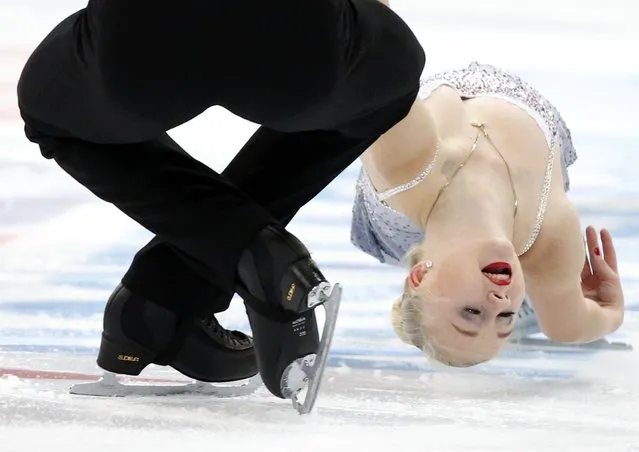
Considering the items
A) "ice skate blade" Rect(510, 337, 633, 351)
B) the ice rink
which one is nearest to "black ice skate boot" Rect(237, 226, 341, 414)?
the ice rink

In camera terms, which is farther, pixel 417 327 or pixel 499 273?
pixel 417 327

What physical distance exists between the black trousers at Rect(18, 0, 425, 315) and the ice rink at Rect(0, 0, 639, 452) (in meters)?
0.32

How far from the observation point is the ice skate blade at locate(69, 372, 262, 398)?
2209mm

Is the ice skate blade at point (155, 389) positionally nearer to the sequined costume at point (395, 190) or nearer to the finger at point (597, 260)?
the sequined costume at point (395, 190)

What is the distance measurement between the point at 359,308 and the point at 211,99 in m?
1.54

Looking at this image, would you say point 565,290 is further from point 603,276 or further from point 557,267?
point 603,276

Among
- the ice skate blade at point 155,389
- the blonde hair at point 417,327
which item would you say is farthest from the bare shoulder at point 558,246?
the ice skate blade at point 155,389

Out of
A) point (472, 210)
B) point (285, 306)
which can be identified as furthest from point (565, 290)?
point (285, 306)

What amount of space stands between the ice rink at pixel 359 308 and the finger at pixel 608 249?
0.21 m

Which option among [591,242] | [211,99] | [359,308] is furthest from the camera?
[359,308]

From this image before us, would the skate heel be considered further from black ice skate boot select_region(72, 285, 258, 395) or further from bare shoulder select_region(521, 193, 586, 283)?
bare shoulder select_region(521, 193, 586, 283)

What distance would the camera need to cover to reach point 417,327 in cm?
239

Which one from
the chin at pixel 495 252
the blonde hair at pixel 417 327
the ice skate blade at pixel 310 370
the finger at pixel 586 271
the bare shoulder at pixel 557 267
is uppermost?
the ice skate blade at pixel 310 370

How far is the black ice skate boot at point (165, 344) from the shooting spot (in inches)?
84.6
